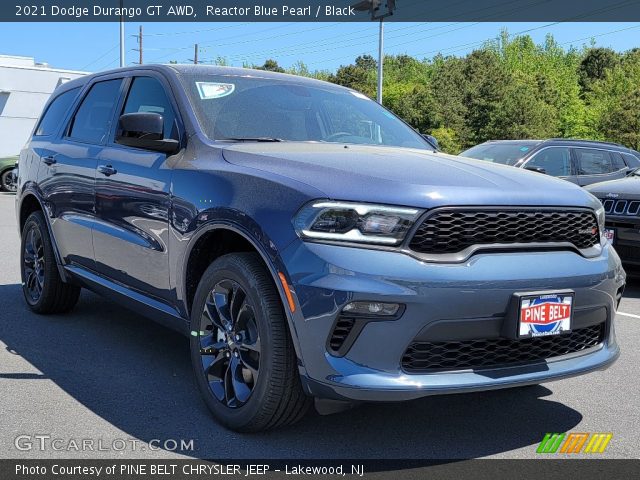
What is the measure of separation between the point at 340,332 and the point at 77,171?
9.25 ft

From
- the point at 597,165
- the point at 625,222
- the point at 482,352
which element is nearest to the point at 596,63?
the point at 597,165

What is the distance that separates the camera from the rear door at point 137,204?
3938 millimetres

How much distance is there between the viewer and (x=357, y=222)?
295 centimetres

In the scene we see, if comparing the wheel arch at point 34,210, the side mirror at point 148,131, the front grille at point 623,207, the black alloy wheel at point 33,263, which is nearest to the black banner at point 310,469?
the side mirror at point 148,131

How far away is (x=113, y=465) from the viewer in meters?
3.05

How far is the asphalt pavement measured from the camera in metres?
3.26

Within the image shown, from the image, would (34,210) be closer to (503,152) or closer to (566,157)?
(503,152)

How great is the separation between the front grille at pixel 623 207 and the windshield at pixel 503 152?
3228 mm

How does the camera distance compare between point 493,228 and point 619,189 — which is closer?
point 493,228

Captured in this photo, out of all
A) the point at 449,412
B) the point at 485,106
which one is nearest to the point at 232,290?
the point at 449,412

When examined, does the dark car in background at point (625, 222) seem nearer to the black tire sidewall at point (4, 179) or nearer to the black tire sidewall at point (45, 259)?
the black tire sidewall at point (45, 259)

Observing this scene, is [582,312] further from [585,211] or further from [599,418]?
[599,418]

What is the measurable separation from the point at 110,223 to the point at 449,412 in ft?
7.51

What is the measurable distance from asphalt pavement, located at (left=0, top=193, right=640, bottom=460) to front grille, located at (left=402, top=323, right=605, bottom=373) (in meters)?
0.46
